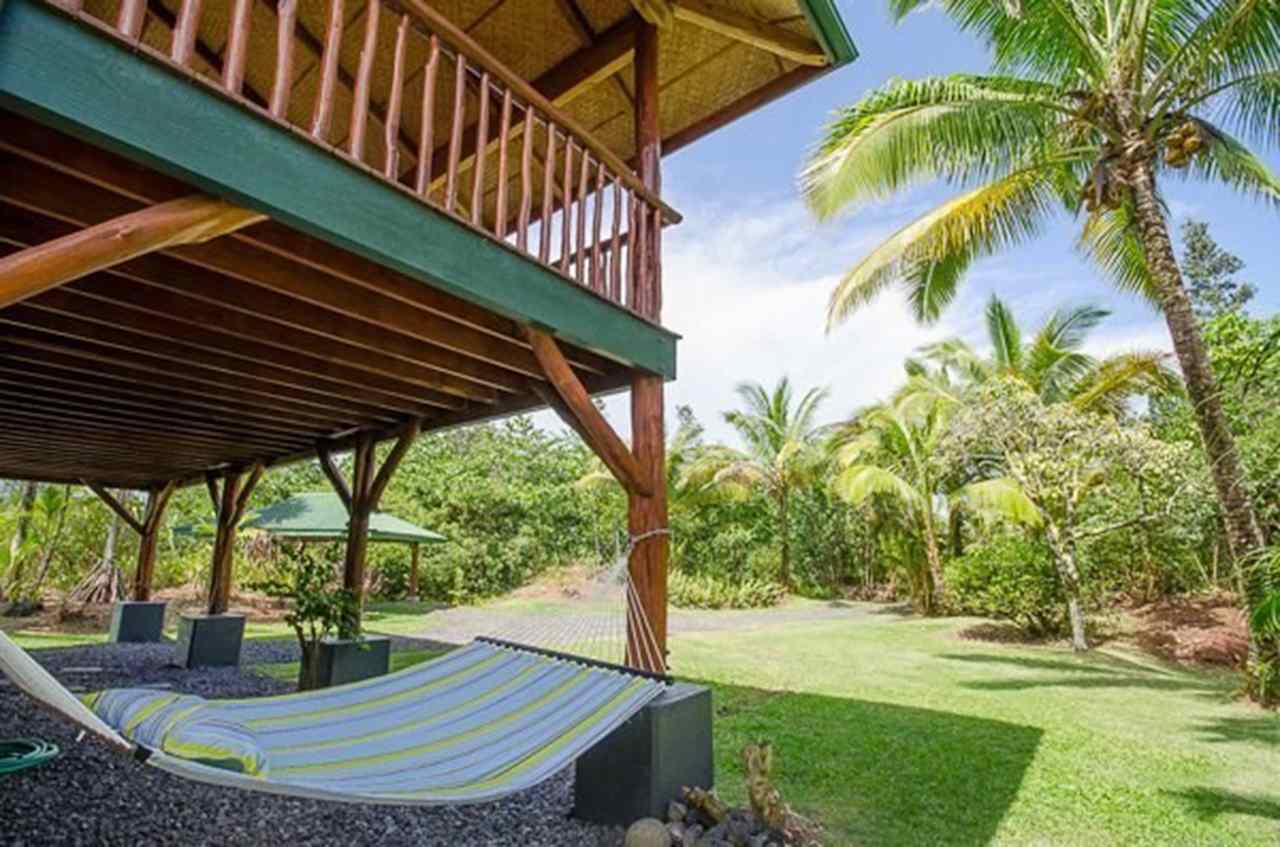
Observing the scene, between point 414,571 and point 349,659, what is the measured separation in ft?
30.3

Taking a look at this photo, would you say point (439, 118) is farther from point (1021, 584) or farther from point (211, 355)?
point (1021, 584)

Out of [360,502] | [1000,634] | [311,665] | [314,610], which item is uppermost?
[360,502]

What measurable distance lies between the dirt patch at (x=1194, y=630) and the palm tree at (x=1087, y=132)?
3.89 metres

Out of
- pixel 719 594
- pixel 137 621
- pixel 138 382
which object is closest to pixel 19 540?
pixel 137 621

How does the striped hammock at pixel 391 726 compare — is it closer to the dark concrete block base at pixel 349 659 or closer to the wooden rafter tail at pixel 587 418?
the wooden rafter tail at pixel 587 418

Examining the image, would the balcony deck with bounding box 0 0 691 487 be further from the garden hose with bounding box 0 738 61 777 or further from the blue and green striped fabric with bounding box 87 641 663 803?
the garden hose with bounding box 0 738 61 777

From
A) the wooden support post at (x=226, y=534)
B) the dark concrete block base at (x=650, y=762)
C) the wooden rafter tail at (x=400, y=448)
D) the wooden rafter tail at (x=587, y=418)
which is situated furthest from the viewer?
the wooden support post at (x=226, y=534)

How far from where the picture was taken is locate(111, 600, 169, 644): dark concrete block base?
8.27 metres

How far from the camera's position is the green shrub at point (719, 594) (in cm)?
1526

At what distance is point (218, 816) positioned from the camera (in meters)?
3.22

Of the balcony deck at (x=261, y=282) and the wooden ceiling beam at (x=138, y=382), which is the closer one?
the balcony deck at (x=261, y=282)

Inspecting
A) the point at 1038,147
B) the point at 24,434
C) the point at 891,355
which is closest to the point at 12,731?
the point at 24,434

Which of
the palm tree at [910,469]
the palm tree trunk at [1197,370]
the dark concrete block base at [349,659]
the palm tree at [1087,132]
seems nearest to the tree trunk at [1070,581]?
the palm tree at [910,469]

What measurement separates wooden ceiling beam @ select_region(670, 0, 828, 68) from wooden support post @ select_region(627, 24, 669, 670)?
69 cm
